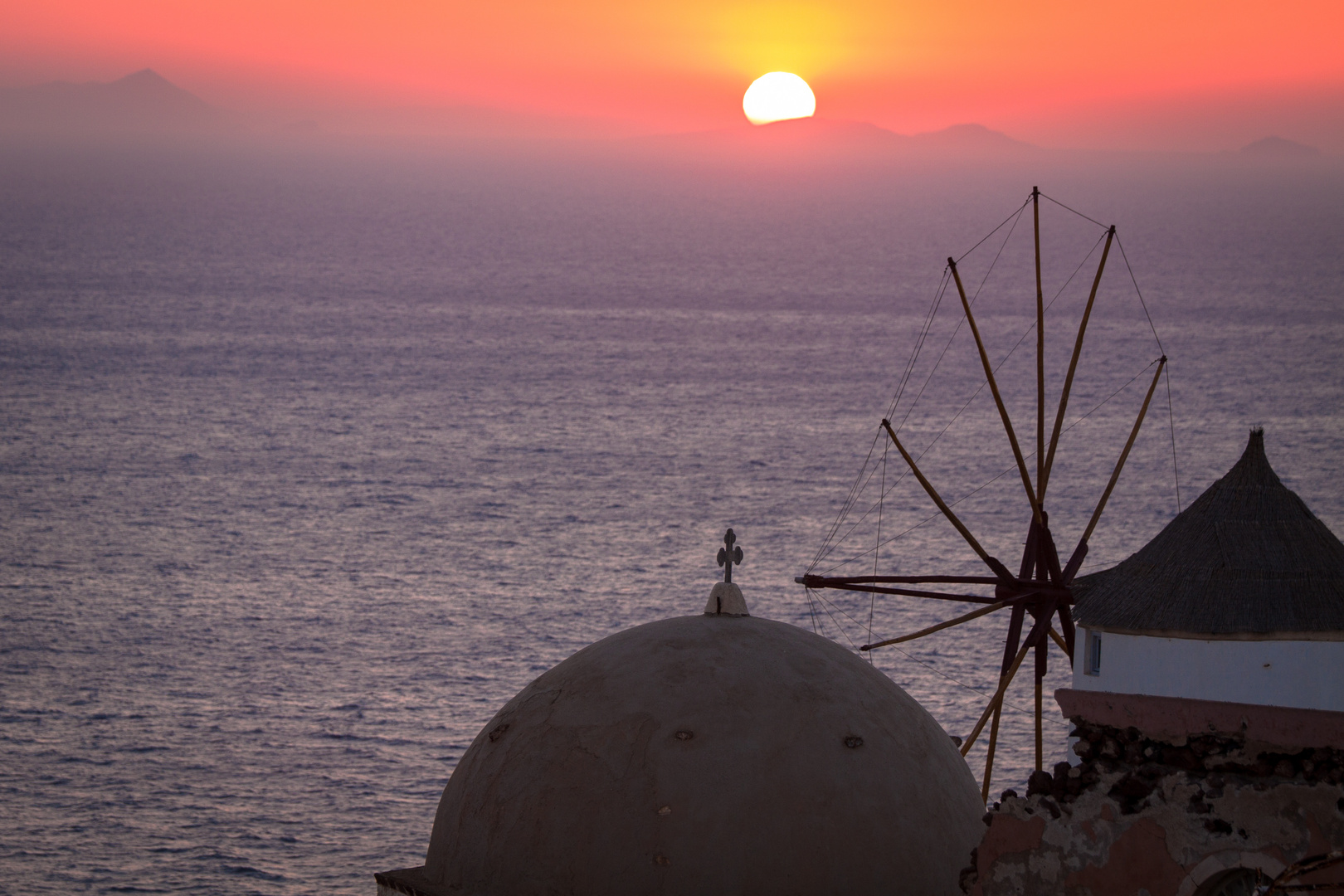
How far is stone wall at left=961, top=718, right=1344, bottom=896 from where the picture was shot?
11.4 m

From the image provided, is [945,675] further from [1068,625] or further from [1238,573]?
[1238,573]

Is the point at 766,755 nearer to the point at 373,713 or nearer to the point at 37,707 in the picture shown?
the point at 373,713

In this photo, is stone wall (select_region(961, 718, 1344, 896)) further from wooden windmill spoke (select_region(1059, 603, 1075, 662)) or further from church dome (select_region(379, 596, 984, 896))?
wooden windmill spoke (select_region(1059, 603, 1075, 662))

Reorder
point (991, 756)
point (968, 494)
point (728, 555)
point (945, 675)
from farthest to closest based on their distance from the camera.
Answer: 1. point (968, 494)
2. point (945, 675)
3. point (991, 756)
4. point (728, 555)

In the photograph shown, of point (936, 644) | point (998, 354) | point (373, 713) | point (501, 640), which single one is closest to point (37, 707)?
point (373, 713)

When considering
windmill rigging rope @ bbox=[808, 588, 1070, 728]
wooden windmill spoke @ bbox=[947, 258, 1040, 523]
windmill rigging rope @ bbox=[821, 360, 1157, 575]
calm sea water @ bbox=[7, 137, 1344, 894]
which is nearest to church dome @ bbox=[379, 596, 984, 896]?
wooden windmill spoke @ bbox=[947, 258, 1040, 523]

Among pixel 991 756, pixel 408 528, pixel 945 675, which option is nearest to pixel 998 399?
pixel 991 756

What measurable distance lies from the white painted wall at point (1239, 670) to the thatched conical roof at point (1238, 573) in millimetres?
339

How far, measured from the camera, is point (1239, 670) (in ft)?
87.8

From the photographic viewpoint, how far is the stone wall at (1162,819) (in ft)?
37.3

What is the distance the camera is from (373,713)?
79.7 meters

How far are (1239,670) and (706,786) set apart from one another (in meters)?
14.4

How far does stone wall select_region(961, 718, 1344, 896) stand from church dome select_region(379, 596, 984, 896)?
8.09 feet

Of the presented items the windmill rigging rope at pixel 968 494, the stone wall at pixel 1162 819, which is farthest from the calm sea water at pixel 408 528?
the stone wall at pixel 1162 819
